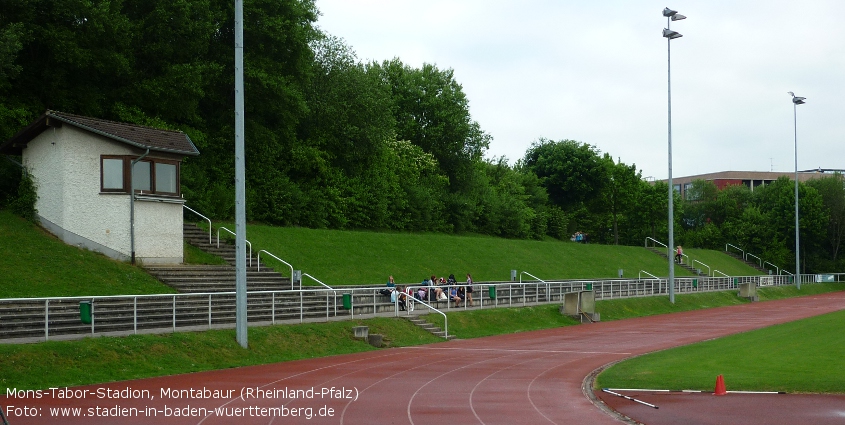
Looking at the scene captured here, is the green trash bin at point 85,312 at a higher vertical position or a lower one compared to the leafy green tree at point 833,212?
lower

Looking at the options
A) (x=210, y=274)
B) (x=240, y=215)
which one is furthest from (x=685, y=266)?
(x=240, y=215)

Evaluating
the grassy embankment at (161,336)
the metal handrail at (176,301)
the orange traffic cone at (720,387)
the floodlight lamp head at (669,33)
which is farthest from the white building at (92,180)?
the floodlight lamp head at (669,33)

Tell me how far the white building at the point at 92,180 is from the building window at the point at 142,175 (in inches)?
1.3

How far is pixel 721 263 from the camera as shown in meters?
82.3

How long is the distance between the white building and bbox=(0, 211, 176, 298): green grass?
0.70m

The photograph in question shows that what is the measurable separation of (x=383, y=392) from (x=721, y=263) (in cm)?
7213

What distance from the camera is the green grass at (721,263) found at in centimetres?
7894

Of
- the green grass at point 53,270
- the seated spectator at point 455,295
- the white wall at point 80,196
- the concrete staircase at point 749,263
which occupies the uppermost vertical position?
the white wall at point 80,196

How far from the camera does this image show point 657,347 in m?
27.5

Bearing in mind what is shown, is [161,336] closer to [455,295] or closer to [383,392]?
[383,392]

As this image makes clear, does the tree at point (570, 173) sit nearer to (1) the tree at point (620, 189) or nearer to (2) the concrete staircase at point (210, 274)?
(1) the tree at point (620, 189)

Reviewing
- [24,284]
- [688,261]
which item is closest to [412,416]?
[24,284]

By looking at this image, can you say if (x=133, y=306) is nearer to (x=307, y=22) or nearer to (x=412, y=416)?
(x=412, y=416)

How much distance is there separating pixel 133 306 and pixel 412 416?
10.9 metres
